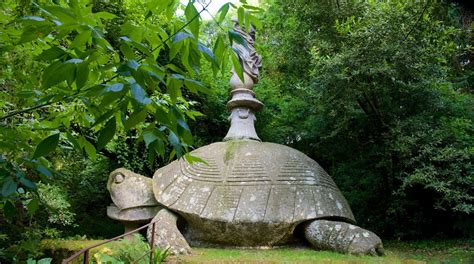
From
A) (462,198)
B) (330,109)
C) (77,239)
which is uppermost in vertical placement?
(330,109)

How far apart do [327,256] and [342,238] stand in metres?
0.42

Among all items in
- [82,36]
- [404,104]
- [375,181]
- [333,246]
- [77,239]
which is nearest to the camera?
[82,36]

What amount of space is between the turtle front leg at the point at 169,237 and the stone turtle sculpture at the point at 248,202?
0.01 meters

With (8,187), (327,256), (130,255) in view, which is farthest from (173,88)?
(327,256)

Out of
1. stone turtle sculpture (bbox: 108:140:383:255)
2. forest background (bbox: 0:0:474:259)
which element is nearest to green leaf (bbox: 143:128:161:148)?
forest background (bbox: 0:0:474:259)

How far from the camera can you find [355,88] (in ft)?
23.1

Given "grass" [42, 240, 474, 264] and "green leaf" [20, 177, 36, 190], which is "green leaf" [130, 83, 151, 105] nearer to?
"green leaf" [20, 177, 36, 190]

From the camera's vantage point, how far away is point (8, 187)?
1534 millimetres

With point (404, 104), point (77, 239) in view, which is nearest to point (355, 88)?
point (404, 104)

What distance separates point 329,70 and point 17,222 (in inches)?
216

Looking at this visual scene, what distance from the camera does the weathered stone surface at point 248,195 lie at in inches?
207

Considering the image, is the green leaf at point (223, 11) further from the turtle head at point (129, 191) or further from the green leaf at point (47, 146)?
the turtle head at point (129, 191)

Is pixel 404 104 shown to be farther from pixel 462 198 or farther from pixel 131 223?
pixel 131 223

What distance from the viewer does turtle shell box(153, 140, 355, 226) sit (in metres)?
5.27
